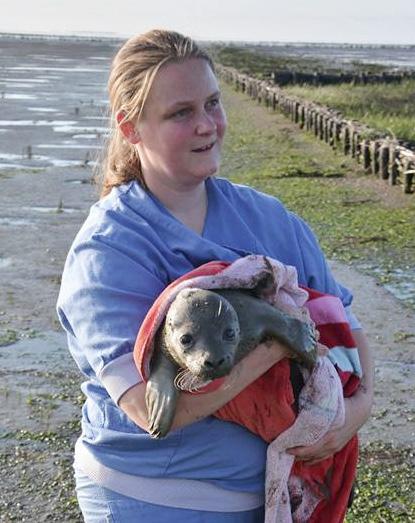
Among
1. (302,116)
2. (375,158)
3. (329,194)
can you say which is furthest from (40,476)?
(302,116)

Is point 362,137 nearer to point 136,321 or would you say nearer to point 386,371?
point 386,371

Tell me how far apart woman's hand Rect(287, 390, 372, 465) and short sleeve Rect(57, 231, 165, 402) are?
47 centimetres

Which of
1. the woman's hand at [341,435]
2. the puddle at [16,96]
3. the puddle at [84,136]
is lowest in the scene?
the puddle at [16,96]

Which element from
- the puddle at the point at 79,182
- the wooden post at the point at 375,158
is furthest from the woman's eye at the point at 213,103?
the wooden post at the point at 375,158

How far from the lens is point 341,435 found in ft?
8.99

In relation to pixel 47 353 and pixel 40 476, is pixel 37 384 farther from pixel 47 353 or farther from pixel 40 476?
pixel 40 476

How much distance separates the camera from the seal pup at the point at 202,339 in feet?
7.89

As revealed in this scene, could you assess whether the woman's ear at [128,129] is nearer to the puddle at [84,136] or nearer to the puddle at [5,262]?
the puddle at [5,262]

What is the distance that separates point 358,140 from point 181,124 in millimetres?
17180

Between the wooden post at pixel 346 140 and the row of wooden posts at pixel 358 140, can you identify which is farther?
the wooden post at pixel 346 140

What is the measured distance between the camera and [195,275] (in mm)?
2564

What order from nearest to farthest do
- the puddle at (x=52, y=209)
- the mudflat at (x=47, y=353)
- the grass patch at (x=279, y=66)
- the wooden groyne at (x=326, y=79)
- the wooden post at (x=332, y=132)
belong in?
the mudflat at (x=47, y=353) < the puddle at (x=52, y=209) < the wooden post at (x=332, y=132) < the wooden groyne at (x=326, y=79) < the grass patch at (x=279, y=66)

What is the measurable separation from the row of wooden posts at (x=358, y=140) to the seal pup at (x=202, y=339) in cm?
1287

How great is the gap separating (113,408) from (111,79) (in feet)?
2.86
